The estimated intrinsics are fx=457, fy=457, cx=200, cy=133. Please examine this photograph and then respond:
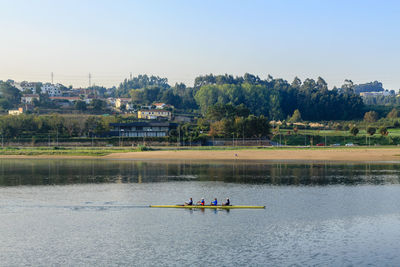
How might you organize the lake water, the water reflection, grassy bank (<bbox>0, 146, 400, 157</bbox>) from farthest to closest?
grassy bank (<bbox>0, 146, 400, 157</bbox>)
the water reflection
the lake water

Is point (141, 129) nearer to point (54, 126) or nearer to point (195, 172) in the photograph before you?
point (54, 126)

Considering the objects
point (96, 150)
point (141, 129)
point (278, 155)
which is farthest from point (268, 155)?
point (141, 129)

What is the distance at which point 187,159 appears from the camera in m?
136

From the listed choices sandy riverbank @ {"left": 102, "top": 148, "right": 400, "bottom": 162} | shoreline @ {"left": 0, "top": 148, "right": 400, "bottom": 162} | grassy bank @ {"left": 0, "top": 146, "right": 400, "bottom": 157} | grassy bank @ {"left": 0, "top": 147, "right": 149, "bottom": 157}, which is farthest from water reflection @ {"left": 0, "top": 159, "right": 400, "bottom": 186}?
grassy bank @ {"left": 0, "top": 146, "right": 400, "bottom": 157}

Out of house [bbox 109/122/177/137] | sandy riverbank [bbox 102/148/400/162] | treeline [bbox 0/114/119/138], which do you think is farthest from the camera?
house [bbox 109/122/177/137]

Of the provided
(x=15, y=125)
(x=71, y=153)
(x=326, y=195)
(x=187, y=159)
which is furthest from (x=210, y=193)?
(x=15, y=125)

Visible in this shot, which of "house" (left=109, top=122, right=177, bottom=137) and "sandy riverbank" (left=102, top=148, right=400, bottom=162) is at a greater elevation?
"house" (left=109, top=122, right=177, bottom=137)

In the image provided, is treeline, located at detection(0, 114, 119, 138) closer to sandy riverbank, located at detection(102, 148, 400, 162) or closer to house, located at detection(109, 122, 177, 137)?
house, located at detection(109, 122, 177, 137)

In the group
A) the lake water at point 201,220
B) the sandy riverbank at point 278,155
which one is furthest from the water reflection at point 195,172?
the sandy riverbank at point 278,155

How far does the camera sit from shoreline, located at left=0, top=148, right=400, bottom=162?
126556mm

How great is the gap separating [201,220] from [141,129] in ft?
429

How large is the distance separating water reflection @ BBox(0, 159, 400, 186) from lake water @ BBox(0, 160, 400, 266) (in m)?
0.42

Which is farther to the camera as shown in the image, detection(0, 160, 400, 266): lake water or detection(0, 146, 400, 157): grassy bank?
detection(0, 146, 400, 157): grassy bank

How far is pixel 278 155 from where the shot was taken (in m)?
133
